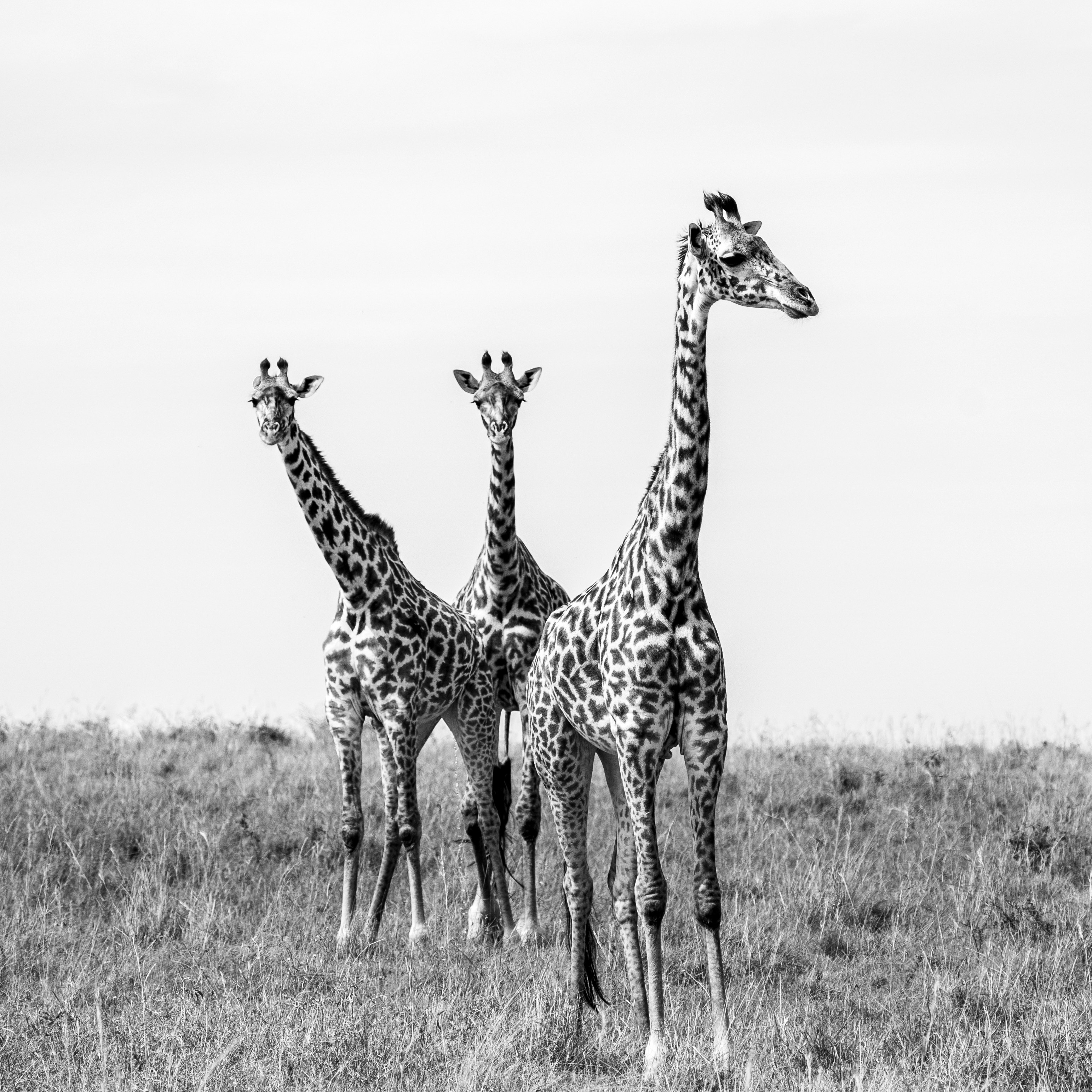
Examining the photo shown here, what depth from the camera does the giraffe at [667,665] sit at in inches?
308

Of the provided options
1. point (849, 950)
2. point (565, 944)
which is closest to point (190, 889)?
point (565, 944)

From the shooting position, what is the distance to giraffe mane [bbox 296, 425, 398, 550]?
449 inches

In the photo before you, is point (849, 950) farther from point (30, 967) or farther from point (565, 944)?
point (30, 967)

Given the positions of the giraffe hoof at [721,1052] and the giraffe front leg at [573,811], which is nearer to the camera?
the giraffe hoof at [721,1052]

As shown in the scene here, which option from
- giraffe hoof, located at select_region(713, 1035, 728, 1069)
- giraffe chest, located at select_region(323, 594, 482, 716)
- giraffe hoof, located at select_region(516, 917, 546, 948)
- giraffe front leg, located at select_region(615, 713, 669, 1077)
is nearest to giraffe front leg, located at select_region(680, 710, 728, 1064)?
giraffe front leg, located at select_region(615, 713, 669, 1077)

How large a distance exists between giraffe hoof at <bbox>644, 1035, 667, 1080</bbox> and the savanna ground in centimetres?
11

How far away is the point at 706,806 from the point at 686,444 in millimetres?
1884

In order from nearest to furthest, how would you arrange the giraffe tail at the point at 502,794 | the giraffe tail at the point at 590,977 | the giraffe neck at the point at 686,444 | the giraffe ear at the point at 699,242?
1. the giraffe ear at the point at 699,242
2. the giraffe neck at the point at 686,444
3. the giraffe tail at the point at 590,977
4. the giraffe tail at the point at 502,794

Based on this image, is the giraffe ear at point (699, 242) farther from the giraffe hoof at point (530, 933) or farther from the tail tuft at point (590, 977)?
the giraffe hoof at point (530, 933)

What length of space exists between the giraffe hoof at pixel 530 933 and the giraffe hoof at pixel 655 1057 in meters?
3.01

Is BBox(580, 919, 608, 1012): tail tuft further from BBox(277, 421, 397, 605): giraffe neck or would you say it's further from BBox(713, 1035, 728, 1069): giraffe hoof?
BBox(277, 421, 397, 605): giraffe neck

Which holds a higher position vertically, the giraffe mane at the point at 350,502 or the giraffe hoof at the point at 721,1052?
the giraffe mane at the point at 350,502

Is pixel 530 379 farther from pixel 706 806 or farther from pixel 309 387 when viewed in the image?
pixel 706 806

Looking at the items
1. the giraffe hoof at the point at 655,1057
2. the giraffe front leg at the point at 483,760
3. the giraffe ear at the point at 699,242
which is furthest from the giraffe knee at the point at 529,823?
the giraffe ear at the point at 699,242
